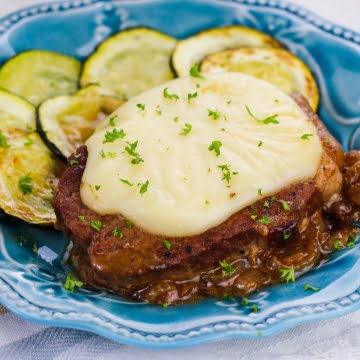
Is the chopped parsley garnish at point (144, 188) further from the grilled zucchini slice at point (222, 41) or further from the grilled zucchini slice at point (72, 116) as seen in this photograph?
the grilled zucchini slice at point (222, 41)

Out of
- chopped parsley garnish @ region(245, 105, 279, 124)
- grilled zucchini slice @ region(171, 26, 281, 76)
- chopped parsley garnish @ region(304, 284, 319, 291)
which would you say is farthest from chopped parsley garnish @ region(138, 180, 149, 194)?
grilled zucchini slice @ region(171, 26, 281, 76)

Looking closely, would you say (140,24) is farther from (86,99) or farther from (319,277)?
(319,277)

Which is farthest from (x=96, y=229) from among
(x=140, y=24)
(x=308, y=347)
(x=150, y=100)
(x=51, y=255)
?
(x=140, y=24)

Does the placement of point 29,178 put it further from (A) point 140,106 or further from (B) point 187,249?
(B) point 187,249

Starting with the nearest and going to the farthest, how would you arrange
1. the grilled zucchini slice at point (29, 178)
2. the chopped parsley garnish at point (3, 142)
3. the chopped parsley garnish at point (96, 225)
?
1. the chopped parsley garnish at point (96, 225)
2. the grilled zucchini slice at point (29, 178)
3. the chopped parsley garnish at point (3, 142)

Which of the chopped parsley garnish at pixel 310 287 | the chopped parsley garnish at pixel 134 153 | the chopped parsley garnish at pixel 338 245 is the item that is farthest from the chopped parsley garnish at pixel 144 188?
the chopped parsley garnish at pixel 338 245

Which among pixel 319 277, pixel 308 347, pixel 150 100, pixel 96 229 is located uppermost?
pixel 150 100
